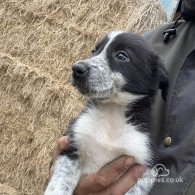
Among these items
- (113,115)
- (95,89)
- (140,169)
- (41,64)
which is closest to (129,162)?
(140,169)

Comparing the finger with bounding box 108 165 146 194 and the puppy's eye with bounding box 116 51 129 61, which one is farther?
the puppy's eye with bounding box 116 51 129 61

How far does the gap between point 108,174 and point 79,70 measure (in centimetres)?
51

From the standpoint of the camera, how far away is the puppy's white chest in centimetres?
247

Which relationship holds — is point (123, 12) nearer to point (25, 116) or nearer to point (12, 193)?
point (25, 116)

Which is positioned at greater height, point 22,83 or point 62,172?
point 62,172

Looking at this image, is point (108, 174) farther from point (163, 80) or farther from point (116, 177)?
point (163, 80)

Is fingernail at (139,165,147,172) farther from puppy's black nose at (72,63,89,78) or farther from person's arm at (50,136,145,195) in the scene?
puppy's black nose at (72,63,89,78)

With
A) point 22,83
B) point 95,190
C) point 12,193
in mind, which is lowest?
point 12,193

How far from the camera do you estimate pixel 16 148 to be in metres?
5.70


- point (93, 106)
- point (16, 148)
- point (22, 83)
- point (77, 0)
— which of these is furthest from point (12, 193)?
point (93, 106)

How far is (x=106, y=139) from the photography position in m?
2.49

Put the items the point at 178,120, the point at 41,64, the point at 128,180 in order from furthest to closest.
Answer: the point at 41,64, the point at 128,180, the point at 178,120

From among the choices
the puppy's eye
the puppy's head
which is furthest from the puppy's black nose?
the puppy's eye

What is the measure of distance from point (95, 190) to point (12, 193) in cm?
288
